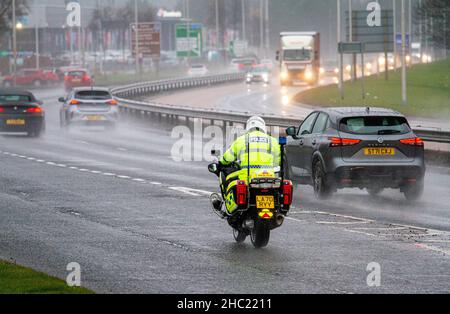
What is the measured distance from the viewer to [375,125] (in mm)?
21312

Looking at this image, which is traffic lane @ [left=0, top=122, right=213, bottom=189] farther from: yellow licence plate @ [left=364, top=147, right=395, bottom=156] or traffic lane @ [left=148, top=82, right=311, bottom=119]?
traffic lane @ [left=148, top=82, right=311, bottom=119]

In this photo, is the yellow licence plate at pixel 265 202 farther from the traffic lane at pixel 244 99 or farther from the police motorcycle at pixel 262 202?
the traffic lane at pixel 244 99

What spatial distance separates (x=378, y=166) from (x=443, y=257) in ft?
21.4

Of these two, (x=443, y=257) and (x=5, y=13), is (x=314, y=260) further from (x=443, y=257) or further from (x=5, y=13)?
(x=5, y=13)

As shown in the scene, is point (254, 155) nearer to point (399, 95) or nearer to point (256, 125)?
point (256, 125)

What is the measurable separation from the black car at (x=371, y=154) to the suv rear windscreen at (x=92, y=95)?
24668mm

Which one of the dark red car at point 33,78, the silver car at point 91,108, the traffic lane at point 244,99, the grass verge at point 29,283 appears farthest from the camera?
the dark red car at point 33,78

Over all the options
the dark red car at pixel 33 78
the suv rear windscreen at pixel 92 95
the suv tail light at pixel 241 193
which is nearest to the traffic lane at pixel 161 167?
the suv rear windscreen at pixel 92 95

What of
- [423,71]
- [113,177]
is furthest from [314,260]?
[423,71]

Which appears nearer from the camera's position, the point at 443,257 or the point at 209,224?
the point at 443,257

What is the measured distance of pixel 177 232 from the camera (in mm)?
17125

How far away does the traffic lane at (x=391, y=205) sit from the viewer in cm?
1853

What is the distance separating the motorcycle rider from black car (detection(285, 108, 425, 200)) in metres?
5.46
